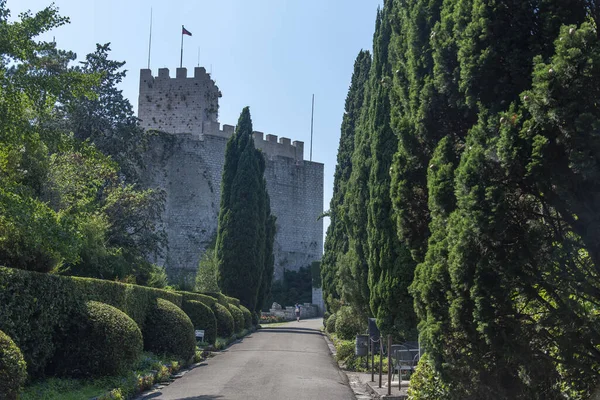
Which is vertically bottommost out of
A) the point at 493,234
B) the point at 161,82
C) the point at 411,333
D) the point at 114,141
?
the point at 411,333

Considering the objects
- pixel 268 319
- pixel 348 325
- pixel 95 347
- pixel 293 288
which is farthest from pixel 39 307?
pixel 293 288

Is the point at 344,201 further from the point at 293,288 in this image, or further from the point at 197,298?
the point at 293,288

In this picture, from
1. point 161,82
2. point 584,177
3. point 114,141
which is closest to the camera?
point 584,177

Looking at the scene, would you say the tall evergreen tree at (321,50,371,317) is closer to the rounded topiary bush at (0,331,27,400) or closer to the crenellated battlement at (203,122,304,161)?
the rounded topiary bush at (0,331,27,400)

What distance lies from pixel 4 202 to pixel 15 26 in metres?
2.18

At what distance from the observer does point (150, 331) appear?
47.1 feet

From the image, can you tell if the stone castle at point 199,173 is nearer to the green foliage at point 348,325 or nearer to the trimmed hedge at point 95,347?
the green foliage at point 348,325

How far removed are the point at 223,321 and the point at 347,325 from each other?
435 cm

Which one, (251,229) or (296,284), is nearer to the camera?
(251,229)

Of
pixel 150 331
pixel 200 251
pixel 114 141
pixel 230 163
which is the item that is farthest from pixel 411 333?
pixel 200 251

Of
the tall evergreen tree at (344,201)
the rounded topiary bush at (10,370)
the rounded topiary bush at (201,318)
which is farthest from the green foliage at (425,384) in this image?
the rounded topiary bush at (201,318)

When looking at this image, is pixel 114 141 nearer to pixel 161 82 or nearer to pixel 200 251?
pixel 200 251

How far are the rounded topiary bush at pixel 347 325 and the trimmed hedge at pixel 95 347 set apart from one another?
9961mm

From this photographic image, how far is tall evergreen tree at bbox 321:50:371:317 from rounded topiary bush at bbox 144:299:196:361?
14.8ft
